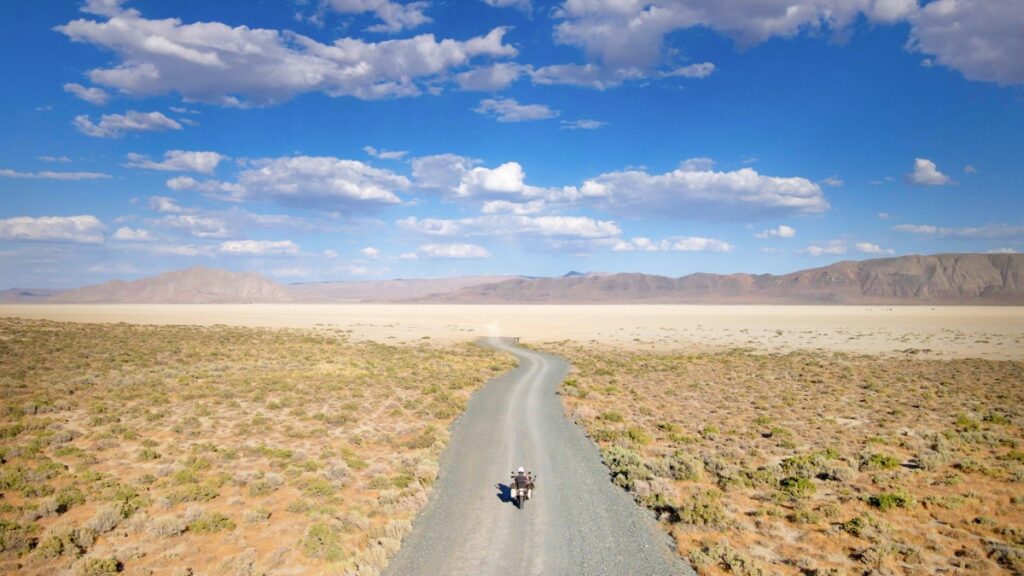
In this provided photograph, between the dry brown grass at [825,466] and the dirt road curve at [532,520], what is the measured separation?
1126 millimetres

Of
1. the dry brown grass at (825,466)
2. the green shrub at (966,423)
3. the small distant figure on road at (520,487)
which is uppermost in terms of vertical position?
the small distant figure on road at (520,487)

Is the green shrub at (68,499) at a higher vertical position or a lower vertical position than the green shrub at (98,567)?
higher

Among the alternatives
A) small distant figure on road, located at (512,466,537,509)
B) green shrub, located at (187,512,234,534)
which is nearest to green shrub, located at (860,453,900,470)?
Answer: small distant figure on road, located at (512,466,537,509)

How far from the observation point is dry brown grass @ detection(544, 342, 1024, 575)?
13.3m

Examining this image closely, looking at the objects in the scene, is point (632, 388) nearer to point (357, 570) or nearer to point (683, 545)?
point (683, 545)

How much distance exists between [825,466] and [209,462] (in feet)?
79.5

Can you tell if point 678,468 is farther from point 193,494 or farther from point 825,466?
point 193,494

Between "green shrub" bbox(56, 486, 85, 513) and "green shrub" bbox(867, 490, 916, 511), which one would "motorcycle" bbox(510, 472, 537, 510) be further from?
"green shrub" bbox(56, 486, 85, 513)

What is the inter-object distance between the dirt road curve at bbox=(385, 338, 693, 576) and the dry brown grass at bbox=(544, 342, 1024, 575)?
113 centimetres

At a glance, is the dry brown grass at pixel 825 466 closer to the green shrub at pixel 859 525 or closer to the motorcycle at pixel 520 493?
the green shrub at pixel 859 525

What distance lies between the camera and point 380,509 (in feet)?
52.0

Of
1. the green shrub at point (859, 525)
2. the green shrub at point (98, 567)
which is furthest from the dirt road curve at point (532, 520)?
the green shrub at point (98, 567)

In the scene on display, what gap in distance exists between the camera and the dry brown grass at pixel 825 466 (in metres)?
13.3

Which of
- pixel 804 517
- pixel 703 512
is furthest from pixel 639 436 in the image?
pixel 804 517
